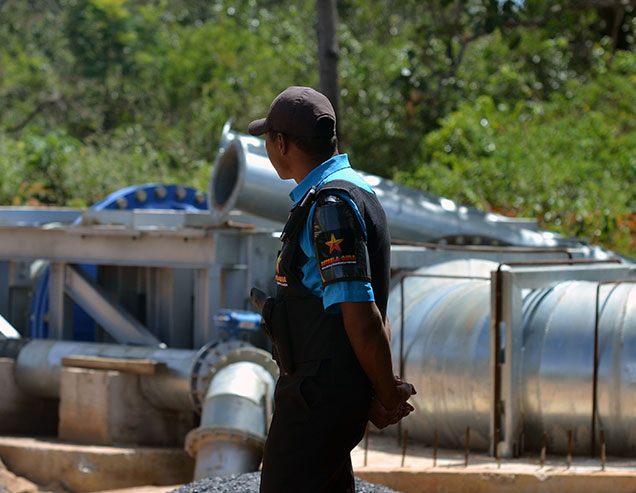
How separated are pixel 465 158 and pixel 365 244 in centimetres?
1151

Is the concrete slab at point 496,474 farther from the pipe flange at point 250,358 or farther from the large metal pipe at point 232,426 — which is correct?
the pipe flange at point 250,358

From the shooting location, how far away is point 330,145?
9.46ft

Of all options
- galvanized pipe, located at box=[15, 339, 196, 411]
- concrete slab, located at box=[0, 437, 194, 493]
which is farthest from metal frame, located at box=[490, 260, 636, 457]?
concrete slab, located at box=[0, 437, 194, 493]

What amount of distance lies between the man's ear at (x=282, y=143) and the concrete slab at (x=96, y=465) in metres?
5.30

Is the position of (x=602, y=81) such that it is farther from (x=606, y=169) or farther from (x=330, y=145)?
(x=330, y=145)

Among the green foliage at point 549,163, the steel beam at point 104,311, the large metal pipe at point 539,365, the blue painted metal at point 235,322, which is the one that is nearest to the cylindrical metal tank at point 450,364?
the large metal pipe at point 539,365

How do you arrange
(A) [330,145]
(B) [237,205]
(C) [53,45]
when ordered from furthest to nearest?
1. (C) [53,45]
2. (B) [237,205]
3. (A) [330,145]

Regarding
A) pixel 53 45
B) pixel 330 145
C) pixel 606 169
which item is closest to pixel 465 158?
pixel 606 169

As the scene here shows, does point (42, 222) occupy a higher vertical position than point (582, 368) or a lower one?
higher

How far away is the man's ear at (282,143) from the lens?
112 inches

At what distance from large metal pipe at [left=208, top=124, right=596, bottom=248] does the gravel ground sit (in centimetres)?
311

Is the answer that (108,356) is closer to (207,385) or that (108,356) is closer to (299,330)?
(207,385)

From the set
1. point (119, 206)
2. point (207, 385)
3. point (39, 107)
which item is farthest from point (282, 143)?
point (39, 107)

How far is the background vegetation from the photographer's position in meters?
12.2
